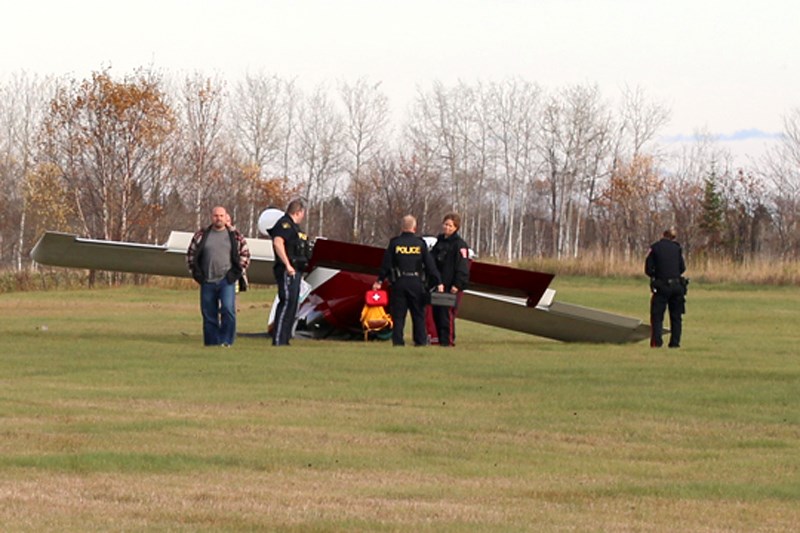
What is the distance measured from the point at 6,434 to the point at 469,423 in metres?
3.64

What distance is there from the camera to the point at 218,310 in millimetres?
20406

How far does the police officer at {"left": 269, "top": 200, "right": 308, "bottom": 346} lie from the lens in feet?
67.2

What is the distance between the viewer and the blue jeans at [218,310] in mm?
20203

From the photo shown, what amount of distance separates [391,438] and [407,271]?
1009cm

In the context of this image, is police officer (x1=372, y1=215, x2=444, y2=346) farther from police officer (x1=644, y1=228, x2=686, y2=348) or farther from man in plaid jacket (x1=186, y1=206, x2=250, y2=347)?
police officer (x1=644, y1=228, x2=686, y2=348)

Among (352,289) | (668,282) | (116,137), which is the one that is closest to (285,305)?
(352,289)

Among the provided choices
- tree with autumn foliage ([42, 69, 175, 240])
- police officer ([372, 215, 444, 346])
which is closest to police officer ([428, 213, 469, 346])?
police officer ([372, 215, 444, 346])

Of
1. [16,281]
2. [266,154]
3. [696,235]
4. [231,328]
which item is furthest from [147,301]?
[266,154]

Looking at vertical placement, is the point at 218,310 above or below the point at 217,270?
below

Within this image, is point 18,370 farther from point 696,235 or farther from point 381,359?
point 696,235

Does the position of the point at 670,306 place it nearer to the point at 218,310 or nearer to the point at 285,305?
the point at 285,305

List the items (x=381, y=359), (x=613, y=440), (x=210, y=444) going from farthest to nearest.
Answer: (x=381, y=359) < (x=613, y=440) < (x=210, y=444)

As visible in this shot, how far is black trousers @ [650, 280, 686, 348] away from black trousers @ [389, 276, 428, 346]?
3.85 m

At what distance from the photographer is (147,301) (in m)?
37.5
